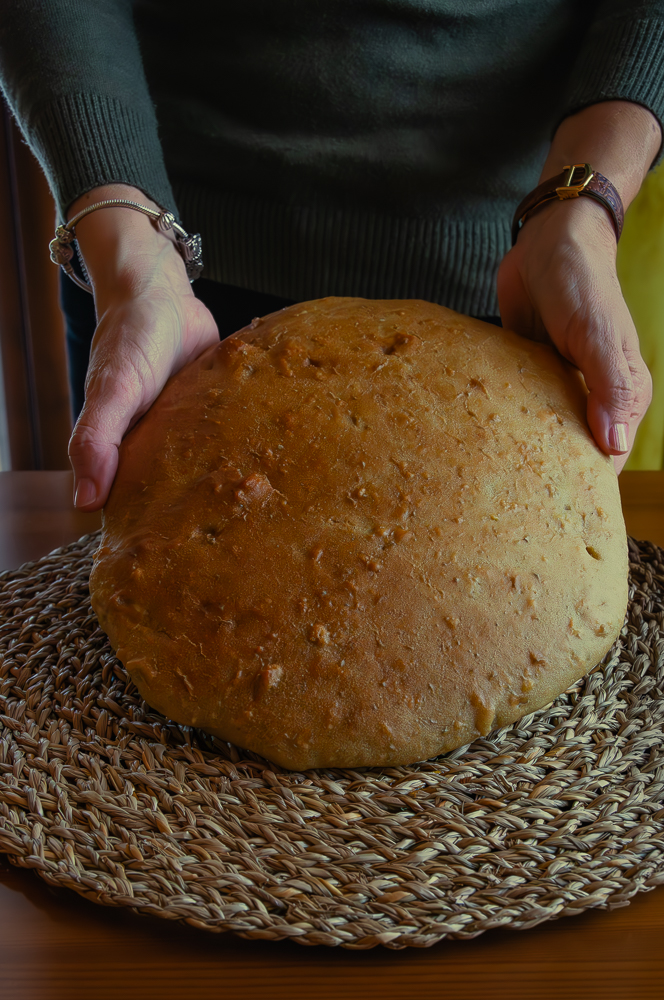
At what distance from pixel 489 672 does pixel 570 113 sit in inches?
35.9

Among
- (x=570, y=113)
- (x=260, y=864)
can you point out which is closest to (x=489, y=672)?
(x=260, y=864)

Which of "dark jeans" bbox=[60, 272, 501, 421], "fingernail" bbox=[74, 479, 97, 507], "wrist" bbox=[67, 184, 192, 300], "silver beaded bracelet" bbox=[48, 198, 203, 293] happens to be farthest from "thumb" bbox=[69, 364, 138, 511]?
"dark jeans" bbox=[60, 272, 501, 421]

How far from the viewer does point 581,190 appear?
3.62 feet

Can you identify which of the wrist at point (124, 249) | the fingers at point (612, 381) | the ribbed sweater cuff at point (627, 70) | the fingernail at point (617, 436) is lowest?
the wrist at point (124, 249)

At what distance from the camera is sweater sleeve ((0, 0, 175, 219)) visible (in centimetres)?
120

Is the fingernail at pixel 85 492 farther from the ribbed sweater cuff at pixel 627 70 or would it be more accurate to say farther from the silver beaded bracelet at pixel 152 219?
the ribbed sweater cuff at pixel 627 70

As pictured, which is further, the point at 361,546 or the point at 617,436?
the point at 617,436

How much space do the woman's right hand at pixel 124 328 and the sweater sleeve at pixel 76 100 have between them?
4 centimetres

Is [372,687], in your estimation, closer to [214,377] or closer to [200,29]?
[214,377]

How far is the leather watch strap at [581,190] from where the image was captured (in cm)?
111

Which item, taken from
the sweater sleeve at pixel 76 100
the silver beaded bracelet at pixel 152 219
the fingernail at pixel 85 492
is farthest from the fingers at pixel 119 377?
the sweater sleeve at pixel 76 100

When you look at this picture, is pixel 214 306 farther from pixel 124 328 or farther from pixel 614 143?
pixel 614 143

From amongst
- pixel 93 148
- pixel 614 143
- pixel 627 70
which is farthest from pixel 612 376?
pixel 93 148

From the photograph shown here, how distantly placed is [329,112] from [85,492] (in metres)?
0.83
